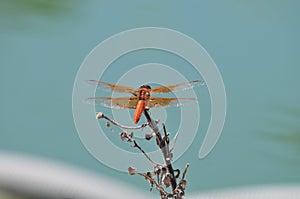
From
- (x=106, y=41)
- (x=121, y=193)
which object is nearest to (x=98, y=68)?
(x=106, y=41)

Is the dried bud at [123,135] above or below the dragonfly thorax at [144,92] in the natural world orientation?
below

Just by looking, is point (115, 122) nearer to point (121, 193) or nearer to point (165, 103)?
point (165, 103)

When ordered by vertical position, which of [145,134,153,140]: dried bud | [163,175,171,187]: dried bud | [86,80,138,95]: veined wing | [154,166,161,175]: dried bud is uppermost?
[86,80,138,95]: veined wing

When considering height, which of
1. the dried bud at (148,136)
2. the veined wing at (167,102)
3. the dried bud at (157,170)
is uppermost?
the veined wing at (167,102)

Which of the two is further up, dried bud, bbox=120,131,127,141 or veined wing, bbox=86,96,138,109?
veined wing, bbox=86,96,138,109
